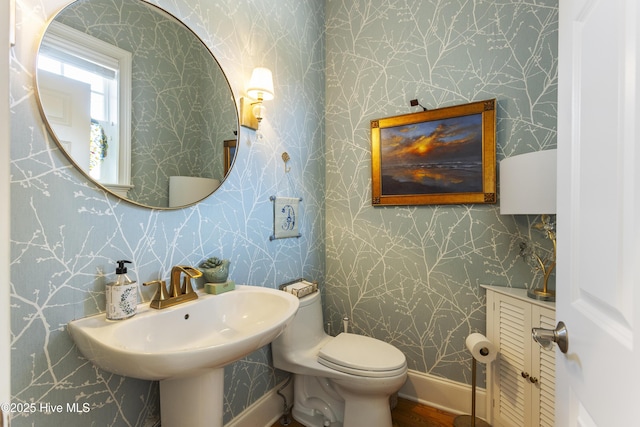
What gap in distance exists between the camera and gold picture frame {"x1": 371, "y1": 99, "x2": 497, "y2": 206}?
5.50 feet

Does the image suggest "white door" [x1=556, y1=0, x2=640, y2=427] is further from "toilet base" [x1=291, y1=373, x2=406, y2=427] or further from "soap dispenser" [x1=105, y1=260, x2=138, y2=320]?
"soap dispenser" [x1=105, y1=260, x2=138, y2=320]

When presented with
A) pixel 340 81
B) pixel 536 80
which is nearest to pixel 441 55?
pixel 536 80

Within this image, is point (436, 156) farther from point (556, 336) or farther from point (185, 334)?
point (185, 334)

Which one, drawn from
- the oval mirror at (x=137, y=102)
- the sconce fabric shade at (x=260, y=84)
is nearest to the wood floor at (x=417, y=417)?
the oval mirror at (x=137, y=102)

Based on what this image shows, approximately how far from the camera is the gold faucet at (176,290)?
107 cm

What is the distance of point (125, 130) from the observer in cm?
107

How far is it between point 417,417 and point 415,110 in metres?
1.86

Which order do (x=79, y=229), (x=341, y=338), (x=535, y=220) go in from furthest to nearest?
(x=341, y=338), (x=535, y=220), (x=79, y=229)

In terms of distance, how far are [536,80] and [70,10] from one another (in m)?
2.02

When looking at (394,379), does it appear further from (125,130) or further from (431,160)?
(125,130)

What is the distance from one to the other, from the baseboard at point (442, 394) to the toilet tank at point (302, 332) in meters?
0.67

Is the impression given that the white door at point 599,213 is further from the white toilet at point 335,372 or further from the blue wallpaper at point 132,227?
the blue wallpaper at point 132,227

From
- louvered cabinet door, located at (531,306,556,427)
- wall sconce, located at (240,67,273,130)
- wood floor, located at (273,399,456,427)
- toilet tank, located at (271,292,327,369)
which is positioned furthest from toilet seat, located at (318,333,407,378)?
wall sconce, located at (240,67,273,130)

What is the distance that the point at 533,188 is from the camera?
128cm
